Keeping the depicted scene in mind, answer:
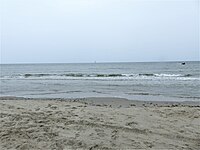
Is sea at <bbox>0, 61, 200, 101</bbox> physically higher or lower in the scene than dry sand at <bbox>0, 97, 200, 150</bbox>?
lower

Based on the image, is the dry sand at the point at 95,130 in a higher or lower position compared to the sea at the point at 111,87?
higher

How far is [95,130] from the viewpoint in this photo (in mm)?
5895

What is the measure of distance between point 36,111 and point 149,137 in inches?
146

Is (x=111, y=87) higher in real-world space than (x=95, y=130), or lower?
lower

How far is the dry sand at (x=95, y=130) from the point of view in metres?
5.16

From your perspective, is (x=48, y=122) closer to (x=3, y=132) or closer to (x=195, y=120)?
(x=3, y=132)

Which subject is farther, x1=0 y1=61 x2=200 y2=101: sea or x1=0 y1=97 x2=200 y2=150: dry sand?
x1=0 y1=61 x2=200 y2=101: sea

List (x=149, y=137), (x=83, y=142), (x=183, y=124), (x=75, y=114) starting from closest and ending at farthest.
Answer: (x=83, y=142), (x=149, y=137), (x=183, y=124), (x=75, y=114)

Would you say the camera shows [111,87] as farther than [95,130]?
Yes

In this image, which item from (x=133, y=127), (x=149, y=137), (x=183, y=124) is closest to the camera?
(x=149, y=137)

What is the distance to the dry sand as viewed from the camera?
5.16m

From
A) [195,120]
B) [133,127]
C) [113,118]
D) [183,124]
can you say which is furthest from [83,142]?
[195,120]

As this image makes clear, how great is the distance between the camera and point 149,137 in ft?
18.4

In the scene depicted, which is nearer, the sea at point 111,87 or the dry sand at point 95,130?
the dry sand at point 95,130
